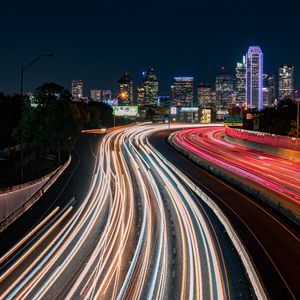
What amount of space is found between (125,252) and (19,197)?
1335 cm

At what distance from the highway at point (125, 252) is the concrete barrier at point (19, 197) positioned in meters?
1.81

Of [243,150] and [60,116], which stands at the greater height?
[60,116]

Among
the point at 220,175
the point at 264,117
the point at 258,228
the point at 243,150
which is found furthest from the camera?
the point at 264,117

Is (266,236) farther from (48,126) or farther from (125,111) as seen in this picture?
(125,111)

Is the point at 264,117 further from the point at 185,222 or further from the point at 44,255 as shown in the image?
the point at 44,255

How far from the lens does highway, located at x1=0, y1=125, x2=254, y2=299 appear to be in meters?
18.9

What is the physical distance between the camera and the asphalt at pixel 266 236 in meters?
19.1

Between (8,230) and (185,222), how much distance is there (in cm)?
1044

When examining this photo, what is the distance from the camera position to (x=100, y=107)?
153250 mm

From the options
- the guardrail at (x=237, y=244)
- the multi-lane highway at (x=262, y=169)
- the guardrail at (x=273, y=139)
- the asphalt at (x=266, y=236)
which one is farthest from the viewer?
the guardrail at (x=273, y=139)

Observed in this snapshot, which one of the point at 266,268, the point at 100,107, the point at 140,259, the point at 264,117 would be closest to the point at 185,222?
the point at 140,259

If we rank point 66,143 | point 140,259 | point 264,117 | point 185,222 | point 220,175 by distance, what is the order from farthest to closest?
1. point 264,117
2. point 66,143
3. point 220,175
4. point 185,222
5. point 140,259

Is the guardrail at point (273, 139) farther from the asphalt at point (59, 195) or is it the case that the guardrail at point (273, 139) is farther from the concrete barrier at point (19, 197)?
the concrete barrier at point (19, 197)

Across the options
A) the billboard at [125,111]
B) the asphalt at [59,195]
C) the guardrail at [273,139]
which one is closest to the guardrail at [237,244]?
the asphalt at [59,195]
